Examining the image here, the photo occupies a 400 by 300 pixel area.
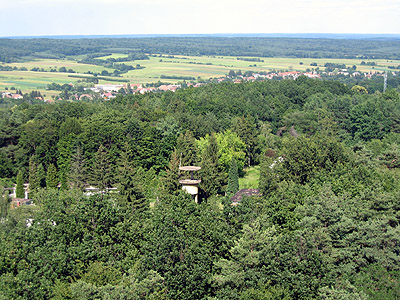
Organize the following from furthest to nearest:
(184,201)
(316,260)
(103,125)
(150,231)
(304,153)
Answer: (103,125)
(304,153)
(184,201)
(150,231)
(316,260)

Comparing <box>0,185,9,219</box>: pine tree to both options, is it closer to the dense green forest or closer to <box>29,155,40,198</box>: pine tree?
the dense green forest

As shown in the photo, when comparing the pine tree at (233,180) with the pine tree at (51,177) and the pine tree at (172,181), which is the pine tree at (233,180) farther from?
the pine tree at (51,177)

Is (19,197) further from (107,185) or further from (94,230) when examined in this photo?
(94,230)

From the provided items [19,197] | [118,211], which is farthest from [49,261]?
[19,197]

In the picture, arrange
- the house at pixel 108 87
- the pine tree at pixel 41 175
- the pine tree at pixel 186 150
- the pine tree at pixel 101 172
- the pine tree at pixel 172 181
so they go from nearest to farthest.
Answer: the pine tree at pixel 172 181, the pine tree at pixel 101 172, the pine tree at pixel 186 150, the pine tree at pixel 41 175, the house at pixel 108 87

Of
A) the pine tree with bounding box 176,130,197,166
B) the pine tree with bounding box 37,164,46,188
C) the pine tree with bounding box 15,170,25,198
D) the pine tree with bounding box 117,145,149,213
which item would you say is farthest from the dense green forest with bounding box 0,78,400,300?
the pine tree with bounding box 15,170,25,198

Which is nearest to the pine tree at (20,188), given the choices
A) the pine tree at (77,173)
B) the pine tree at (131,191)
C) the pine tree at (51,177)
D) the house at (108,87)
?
the pine tree at (51,177)
